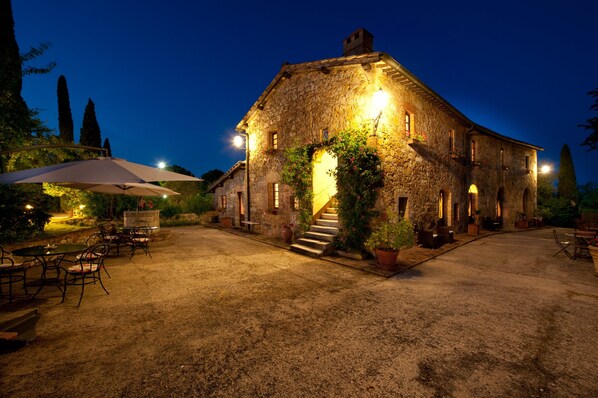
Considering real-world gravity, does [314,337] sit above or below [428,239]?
below

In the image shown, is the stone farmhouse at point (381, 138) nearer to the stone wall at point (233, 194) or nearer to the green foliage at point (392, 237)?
the stone wall at point (233, 194)

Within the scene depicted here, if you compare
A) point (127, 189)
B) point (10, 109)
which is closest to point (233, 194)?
point (127, 189)

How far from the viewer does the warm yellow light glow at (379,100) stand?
6.93m

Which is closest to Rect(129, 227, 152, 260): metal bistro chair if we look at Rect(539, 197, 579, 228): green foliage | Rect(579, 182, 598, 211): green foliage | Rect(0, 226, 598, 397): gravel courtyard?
Rect(0, 226, 598, 397): gravel courtyard

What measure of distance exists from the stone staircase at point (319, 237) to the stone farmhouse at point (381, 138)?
51 centimetres

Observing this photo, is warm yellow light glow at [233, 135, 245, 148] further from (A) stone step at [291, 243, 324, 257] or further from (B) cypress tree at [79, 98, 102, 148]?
(B) cypress tree at [79, 98, 102, 148]

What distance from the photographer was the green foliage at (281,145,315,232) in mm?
8992

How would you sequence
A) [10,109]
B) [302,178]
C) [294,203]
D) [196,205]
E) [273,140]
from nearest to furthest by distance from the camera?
[10,109], [302,178], [294,203], [273,140], [196,205]

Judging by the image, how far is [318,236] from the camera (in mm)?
8398

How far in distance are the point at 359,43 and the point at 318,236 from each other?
6.65 m

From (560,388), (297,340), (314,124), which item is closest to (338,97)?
(314,124)

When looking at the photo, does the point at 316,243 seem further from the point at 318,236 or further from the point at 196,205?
the point at 196,205

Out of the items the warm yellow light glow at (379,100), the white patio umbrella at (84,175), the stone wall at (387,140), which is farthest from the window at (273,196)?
the white patio umbrella at (84,175)

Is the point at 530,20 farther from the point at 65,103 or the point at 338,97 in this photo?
the point at 65,103
